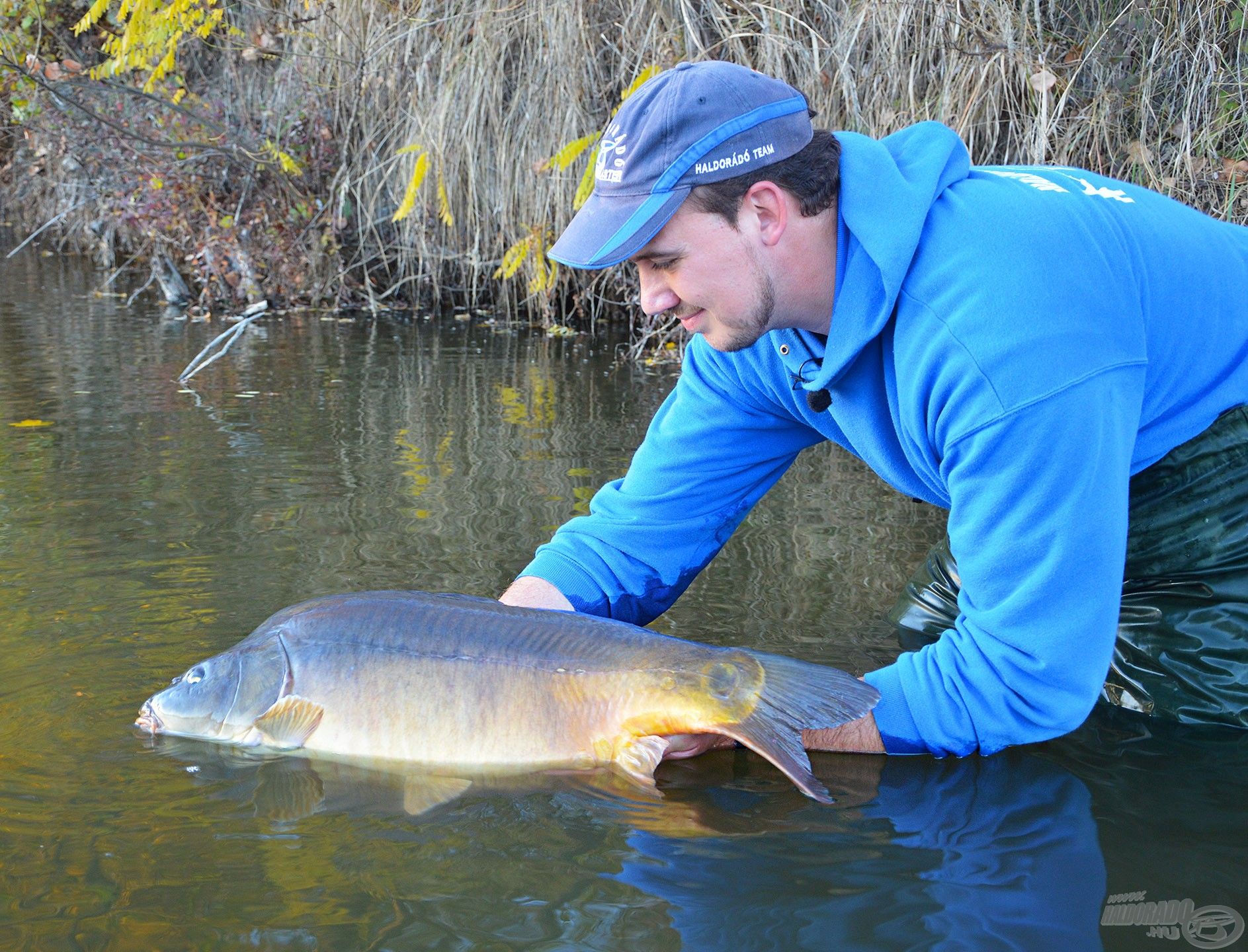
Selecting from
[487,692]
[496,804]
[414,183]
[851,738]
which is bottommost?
[496,804]

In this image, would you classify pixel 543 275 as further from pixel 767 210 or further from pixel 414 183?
pixel 767 210

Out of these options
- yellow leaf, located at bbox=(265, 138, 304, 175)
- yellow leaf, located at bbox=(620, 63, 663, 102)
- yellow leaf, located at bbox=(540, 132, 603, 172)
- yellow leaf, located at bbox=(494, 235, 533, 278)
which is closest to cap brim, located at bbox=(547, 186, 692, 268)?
yellow leaf, located at bbox=(620, 63, 663, 102)

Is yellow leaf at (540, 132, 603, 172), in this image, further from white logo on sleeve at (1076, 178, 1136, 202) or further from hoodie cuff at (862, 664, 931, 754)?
hoodie cuff at (862, 664, 931, 754)

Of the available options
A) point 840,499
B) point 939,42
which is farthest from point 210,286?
point 840,499

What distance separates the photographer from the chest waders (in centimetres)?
294

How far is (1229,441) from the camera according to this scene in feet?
9.53

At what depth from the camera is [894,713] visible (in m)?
2.76

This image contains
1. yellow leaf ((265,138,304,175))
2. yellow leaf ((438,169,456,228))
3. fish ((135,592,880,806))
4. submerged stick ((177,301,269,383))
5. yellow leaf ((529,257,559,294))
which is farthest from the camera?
yellow leaf ((265,138,304,175))

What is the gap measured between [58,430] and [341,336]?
3.65m

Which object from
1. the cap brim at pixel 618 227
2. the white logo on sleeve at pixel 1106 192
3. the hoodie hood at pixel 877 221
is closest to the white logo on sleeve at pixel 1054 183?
the white logo on sleeve at pixel 1106 192

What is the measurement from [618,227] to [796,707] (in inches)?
42.7

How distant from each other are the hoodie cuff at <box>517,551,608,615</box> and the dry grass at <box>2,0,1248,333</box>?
4.56 metres

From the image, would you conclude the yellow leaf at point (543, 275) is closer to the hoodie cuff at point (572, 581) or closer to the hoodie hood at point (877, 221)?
the hoodie cuff at point (572, 581)

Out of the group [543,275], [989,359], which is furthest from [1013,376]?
[543,275]
